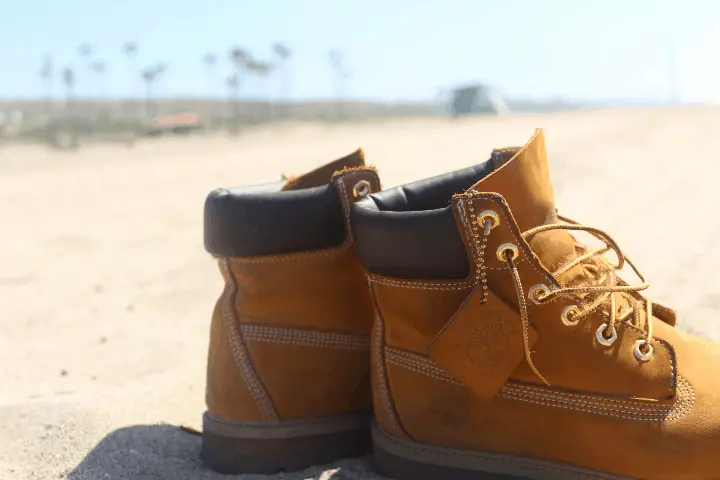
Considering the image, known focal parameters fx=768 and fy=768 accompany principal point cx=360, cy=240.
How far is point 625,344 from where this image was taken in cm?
185

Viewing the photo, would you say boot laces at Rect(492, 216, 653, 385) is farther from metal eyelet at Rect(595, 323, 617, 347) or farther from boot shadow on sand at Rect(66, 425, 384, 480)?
boot shadow on sand at Rect(66, 425, 384, 480)

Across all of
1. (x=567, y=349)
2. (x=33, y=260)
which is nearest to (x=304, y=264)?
(x=567, y=349)

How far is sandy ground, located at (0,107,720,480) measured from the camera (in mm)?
2545

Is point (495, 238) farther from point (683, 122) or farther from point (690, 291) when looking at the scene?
point (683, 122)

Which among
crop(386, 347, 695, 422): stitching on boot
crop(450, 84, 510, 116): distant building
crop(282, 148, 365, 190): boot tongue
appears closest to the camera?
crop(386, 347, 695, 422): stitching on boot

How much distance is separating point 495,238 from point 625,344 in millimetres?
408

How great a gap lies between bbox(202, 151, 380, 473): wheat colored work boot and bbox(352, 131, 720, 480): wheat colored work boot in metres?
0.21

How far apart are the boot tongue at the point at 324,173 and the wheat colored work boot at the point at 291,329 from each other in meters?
0.13

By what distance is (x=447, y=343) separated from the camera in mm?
1883

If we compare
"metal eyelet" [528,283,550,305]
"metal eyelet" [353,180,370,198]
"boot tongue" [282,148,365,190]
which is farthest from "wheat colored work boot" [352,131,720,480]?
"boot tongue" [282,148,365,190]

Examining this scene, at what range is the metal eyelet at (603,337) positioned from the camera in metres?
1.83

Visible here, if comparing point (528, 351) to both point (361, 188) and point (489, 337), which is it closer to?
point (489, 337)

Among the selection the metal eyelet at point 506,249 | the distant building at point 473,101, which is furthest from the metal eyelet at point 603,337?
the distant building at point 473,101

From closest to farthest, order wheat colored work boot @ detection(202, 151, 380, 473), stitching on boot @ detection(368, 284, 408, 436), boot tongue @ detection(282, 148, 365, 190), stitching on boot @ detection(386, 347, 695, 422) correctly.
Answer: stitching on boot @ detection(386, 347, 695, 422), stitching on boot @ detection(368, 284, 408, 436), wheat colored work boot @ detection(202, 151, 380, 473), boot tongue @ detection(282, 148, 365, 190)
